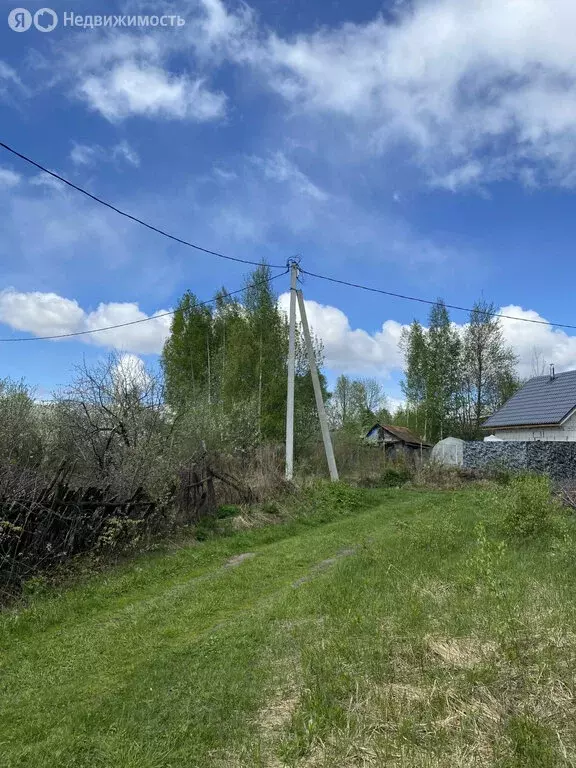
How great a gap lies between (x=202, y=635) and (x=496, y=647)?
8.04 ft

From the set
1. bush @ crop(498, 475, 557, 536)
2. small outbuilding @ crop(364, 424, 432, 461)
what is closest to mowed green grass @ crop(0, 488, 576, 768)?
bush @ crop(498, 475, 557, 536)

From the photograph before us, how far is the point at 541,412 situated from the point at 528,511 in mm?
15989

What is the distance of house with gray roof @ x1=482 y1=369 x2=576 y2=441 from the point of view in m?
20.4

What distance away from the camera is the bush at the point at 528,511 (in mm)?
7266

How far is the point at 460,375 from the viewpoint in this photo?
3228 cm

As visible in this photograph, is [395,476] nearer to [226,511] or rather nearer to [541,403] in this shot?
[541,403]

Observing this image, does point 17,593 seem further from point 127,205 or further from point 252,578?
point 127,205

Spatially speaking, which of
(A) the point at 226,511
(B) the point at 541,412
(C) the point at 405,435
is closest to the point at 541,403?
(B) the point at 541,412

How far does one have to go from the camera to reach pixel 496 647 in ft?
9.85

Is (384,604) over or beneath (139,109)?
beneath

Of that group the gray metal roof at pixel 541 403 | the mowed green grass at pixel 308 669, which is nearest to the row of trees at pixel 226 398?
the mowed green grass at pixel 308 669

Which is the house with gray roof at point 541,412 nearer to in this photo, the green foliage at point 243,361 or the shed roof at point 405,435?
the shed roof at point 405,435

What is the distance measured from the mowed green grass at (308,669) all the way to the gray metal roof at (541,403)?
16.6m

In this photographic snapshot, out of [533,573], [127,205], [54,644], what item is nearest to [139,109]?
[127,205]
